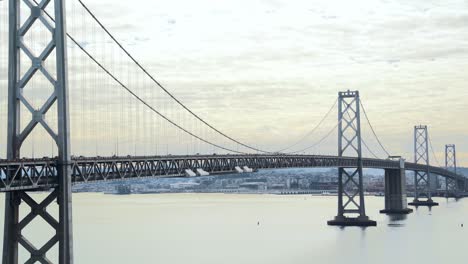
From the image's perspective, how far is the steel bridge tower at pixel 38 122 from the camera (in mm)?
23484

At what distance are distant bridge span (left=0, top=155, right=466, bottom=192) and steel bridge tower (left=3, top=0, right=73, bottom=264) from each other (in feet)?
1.85

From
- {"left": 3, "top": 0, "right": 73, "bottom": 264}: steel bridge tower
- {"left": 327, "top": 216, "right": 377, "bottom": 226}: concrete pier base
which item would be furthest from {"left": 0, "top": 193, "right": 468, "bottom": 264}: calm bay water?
{"left": 3, "top": 0, "right": 73, "bottom": 264}: steel bridge tower

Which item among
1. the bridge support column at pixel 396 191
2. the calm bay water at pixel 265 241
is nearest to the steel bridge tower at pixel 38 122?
the calm bay water at pixel 265 241

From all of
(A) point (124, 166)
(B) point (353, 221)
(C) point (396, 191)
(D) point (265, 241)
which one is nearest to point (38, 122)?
(A) point (124, 166)

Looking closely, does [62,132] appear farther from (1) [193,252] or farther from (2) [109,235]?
(2) [109,235]

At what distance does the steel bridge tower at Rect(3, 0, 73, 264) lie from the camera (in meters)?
23.5

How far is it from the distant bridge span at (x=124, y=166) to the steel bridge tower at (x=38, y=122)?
56cm

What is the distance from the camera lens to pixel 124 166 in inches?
1246

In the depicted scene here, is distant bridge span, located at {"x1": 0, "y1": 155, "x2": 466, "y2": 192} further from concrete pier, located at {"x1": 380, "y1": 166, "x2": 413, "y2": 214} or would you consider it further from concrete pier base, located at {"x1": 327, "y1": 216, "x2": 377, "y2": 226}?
concrete pier, located at {"x1": 380, "y1": 166, "x2": 413, "y2": 214}

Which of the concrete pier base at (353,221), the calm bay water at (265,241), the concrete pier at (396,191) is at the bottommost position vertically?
the calm bay water at (265,241)

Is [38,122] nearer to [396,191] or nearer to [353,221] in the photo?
[353,221]

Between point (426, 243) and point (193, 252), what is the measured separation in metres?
18.2

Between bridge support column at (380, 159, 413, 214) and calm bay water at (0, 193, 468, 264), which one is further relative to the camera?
bridge support column at (380, 159, 413, 214)

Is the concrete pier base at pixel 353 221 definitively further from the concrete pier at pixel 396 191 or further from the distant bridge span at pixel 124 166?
the concrete pier at pixel 396 191
